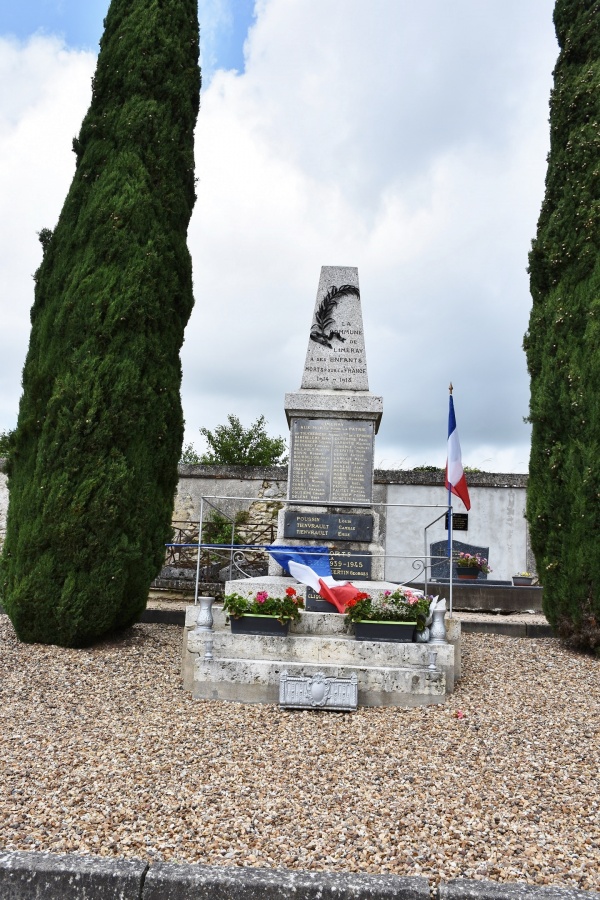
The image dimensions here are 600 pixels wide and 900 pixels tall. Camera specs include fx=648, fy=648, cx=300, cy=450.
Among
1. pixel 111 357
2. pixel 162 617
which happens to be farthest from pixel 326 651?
pixel 111 357

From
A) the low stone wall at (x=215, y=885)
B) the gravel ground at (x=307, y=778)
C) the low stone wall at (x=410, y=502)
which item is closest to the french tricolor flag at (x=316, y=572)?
the gravel ground at (x=307, y=778)

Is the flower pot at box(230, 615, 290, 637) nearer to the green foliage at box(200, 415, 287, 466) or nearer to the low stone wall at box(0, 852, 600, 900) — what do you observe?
the low stone wall at box(0, 852, 600, 900)

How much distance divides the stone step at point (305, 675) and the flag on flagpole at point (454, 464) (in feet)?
6.79

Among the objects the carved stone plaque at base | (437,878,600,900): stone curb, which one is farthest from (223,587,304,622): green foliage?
(437,878,600,900): stone curb

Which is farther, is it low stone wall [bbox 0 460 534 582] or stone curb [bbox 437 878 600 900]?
low stone wall [bbox 0 460 534 582]

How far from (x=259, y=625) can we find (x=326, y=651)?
59cm

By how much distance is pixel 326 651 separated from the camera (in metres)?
5.28

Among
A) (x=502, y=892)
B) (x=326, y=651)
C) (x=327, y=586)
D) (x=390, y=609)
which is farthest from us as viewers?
(x=327, y=586)

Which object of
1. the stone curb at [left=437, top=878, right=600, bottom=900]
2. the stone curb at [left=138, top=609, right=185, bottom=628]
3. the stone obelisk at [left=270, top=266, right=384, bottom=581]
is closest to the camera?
the stone curb at [left=437, top=878, right=600, bottom=900]

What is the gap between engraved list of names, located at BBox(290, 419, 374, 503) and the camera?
7309 mm

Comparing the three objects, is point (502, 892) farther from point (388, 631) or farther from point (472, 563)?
point (472, 563)

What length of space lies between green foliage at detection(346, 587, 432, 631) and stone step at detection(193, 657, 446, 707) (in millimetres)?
447

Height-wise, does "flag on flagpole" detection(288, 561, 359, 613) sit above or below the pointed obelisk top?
below

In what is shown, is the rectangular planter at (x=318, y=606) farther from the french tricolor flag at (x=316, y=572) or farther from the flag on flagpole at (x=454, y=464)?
the flag on flagpole at (x=454, y=464)
